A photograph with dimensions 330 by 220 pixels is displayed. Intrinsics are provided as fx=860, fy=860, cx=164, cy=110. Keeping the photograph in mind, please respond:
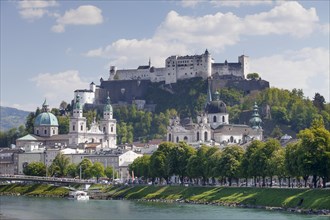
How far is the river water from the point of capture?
72.1 m

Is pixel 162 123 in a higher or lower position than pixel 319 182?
higher

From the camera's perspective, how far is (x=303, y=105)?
547 ft

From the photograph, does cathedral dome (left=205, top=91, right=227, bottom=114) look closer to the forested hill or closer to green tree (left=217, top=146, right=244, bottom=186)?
the forested hill

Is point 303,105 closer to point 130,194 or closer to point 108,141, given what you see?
point 108,141

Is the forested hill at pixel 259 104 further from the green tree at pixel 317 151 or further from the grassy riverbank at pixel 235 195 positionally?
the green tree at pixel 317 151

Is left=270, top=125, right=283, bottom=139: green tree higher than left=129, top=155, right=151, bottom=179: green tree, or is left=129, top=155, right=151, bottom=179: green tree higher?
left=270, top=125, right=283, bottom=139: green tree

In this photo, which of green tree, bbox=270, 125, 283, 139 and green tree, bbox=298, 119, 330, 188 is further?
green tree, bbox=270, 125, 283, 139

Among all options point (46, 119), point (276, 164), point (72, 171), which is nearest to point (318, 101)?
point (46, 119)

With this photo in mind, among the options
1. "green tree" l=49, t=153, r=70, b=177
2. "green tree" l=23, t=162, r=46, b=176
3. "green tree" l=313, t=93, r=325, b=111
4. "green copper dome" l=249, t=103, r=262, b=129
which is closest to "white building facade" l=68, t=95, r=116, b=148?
"green tree" l=23, t=162, r=46, b=176

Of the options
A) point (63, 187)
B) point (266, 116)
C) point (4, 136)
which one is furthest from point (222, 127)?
point (4, 136)

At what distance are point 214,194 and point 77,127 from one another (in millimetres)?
72670

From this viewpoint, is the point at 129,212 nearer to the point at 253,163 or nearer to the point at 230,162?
the point at 253,163

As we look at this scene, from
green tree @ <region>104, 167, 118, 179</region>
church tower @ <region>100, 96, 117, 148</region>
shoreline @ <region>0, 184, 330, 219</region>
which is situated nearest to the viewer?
shoreline @ <region>0, 184, 330, 219</region>

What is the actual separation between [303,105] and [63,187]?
206 feet
